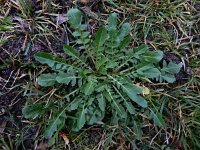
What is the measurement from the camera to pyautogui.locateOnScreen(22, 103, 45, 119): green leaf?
7.27ft

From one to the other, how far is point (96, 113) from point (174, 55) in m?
0.68

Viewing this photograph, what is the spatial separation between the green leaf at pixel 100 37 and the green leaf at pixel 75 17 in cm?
16

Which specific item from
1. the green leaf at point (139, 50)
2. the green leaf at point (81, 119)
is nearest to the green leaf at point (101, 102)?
the green leaf at point (81, 119)

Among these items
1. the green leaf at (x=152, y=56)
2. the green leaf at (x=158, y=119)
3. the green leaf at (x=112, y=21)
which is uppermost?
the green leaf at (x=112, y=21)

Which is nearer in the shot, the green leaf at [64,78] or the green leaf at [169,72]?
the green leaf at [64,78]

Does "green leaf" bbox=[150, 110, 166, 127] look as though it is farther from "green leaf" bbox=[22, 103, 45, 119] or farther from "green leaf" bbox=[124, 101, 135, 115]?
"green leaf" bbox=[22, 103, 45, 119]

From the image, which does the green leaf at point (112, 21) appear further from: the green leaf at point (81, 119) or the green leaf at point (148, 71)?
the green leaf at point (81, 119)

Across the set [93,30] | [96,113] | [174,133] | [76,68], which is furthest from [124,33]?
[174,133]

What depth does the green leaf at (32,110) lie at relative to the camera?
2.22 meters

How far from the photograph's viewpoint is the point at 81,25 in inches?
91.4

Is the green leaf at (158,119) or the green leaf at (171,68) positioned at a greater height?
the green leaf at (171,68)

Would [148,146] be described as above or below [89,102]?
below

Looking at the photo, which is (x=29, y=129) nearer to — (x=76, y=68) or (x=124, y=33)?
(x=76, y=68)

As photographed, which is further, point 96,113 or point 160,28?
point 160,28
